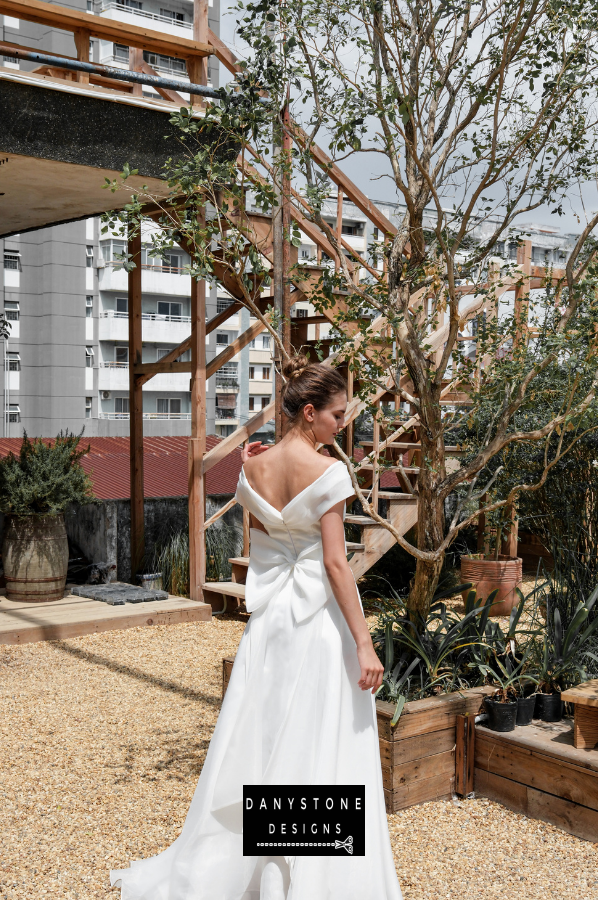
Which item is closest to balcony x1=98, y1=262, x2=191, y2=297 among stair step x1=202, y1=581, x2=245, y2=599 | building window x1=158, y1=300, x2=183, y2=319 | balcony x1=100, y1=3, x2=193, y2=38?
building window x1=158, y1=300, x2=183, y2=319

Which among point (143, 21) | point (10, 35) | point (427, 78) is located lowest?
point (427, 78)

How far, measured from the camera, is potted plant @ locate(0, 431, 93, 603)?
7016 mm

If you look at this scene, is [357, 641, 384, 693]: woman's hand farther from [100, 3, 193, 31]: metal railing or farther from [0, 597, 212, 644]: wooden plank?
[100, 3, 193, 31]: metal railing

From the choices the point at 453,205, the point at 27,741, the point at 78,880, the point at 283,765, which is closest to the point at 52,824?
the point at 78,880

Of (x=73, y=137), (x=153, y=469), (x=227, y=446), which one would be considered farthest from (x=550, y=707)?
(x=153, y=469)

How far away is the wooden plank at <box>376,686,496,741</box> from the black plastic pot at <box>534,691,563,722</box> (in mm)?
223

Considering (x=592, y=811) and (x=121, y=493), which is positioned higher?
Answer: (x=121, y=493)

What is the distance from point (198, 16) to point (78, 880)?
5.88 m

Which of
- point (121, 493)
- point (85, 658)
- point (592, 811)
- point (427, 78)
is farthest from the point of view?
point (121, 493)

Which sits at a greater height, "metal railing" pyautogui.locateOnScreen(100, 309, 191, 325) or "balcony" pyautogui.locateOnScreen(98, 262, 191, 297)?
"balcony" pyautogui.locateOnScreen(98, 262, 191, 297)

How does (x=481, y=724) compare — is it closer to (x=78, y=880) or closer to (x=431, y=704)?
(x=431, y=704)

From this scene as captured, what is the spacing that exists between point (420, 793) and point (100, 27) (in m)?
4.99

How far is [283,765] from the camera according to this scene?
2553 millimetres

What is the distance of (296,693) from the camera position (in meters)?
2.57
